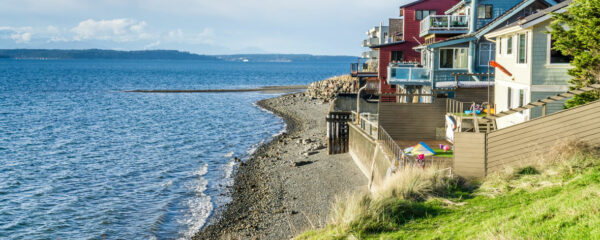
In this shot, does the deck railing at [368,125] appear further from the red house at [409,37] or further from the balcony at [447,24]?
the red house at [409,37]

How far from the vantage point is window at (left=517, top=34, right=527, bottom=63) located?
76.5 feet

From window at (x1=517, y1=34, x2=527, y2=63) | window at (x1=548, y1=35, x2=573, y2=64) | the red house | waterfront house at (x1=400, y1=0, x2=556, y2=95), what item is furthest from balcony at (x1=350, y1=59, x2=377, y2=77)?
window at (x1=548, y1=35, x2=573, y2=64)

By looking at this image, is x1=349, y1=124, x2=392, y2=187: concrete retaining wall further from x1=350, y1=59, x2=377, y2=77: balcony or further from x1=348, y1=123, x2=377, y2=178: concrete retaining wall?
x1=350, y1=59, x2=377, y2=77: balcony

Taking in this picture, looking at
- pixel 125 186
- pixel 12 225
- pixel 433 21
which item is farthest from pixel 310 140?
pixel 12 225

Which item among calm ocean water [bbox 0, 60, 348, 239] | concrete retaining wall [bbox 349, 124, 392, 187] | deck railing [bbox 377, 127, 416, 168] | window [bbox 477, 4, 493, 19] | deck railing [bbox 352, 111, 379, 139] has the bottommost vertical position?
calm ocean water [bbox 0, 60, 348, 239]

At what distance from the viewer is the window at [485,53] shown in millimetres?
35094

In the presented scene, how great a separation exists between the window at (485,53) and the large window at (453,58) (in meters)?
1.23

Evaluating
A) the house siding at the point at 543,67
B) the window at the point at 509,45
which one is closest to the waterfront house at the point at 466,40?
the window at the point at 509,45

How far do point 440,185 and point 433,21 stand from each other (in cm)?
2658

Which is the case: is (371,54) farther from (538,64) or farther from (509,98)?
(538,64)

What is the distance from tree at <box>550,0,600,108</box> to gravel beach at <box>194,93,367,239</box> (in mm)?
9829

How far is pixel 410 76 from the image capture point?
39.0 meters

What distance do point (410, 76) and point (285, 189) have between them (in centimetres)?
1594

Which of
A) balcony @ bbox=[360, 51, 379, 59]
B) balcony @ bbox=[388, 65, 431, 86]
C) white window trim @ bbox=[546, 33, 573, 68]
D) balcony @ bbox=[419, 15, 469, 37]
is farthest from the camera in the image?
balcony @ bbox=[360, 51, 379, 59]
